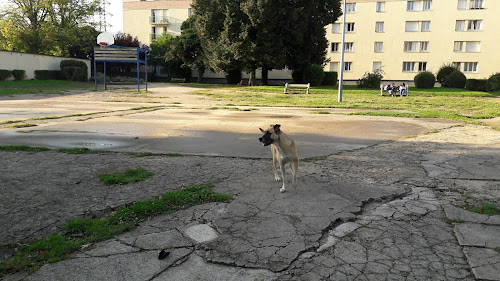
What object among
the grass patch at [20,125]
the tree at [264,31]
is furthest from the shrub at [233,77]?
the grass patch at [20,125]

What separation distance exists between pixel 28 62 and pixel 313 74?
29.5 m

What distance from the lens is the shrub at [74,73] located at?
41.7 metres

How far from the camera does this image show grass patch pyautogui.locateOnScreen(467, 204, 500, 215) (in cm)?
475

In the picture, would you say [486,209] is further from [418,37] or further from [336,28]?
[336,28]

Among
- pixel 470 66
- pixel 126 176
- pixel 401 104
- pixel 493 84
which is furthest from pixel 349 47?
pixel 126 176

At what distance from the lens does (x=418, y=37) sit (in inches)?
2116

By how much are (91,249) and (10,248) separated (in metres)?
0.78

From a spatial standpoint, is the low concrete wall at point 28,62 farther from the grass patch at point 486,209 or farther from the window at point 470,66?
the window at point 470,66

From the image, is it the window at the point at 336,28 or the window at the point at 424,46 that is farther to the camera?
the window at the point at 336,28

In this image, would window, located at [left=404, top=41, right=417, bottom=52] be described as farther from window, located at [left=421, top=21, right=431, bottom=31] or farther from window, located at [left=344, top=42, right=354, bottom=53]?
window, located at [left=344, top=42, right=354, bottom=53]

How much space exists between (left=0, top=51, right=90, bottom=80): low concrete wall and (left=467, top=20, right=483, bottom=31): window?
171 ft

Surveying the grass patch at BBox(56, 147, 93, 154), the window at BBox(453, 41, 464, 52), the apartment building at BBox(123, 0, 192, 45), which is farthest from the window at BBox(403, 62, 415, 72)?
the grass patch at BBox(56, 147, 93, 154)

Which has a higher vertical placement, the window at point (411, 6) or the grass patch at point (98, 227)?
the window at point (411, 6)

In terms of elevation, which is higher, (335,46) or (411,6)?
(411,6)
